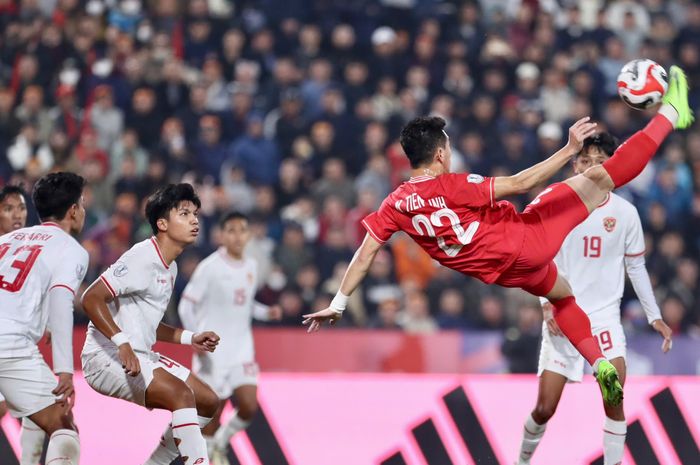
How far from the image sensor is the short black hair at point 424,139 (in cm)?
807

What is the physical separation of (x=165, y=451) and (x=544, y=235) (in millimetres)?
2852

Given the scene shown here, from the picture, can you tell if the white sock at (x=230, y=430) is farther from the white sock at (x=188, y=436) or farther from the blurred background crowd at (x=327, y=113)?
the blurred background crowd at (x=327, y=113)

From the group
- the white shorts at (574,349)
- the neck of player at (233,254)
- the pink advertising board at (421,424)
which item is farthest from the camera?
the neck of player at (233,254)

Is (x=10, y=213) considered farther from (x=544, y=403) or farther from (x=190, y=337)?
(x=544, y=403)

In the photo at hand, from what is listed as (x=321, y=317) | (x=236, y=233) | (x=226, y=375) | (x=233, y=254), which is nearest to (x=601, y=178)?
(x=321, y=317)

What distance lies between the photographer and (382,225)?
26.9 ft

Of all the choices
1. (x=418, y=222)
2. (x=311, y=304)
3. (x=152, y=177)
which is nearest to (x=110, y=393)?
(x=418, y=222)

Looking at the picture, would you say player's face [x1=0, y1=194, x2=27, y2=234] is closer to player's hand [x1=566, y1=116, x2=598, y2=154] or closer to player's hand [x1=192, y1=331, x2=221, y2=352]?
→ player's hand [x1=192, y1=331, x2=221, y2=352]

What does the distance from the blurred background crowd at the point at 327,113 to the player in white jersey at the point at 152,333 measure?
18.1 feet

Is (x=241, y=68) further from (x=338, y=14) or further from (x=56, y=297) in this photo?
(x=56, y=297)

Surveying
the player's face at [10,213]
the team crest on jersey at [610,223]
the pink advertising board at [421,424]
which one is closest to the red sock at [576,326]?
the team crest on jersey at [610,223]

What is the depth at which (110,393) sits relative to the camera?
8.09m

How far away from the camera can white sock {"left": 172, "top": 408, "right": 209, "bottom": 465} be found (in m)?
Result: 7.77

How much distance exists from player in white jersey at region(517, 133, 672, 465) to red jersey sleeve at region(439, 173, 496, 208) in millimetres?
1174
